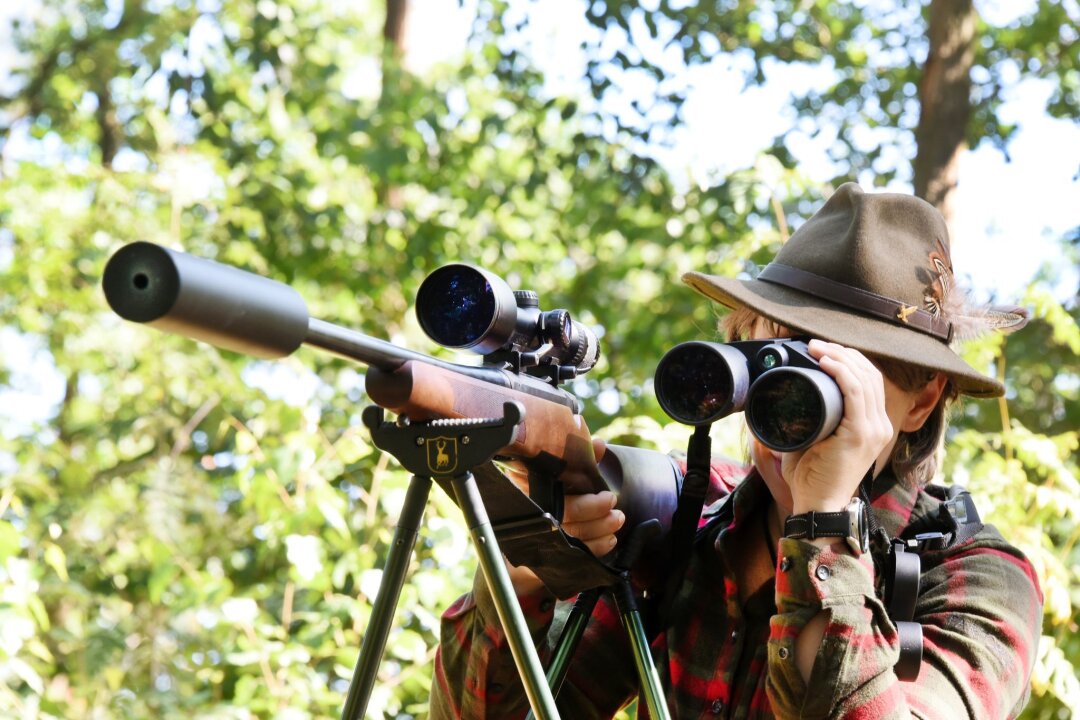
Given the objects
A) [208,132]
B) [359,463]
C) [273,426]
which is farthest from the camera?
[208,132]

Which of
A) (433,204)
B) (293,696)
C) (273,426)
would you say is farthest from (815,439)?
(433,204)

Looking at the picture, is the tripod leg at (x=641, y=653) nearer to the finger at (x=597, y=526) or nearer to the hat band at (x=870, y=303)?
the finger at (x=597, y=526)

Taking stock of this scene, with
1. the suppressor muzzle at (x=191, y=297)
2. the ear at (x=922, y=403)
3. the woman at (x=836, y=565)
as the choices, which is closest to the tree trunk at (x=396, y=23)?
the woman at (x=836, y=565)

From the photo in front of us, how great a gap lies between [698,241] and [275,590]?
2.55m

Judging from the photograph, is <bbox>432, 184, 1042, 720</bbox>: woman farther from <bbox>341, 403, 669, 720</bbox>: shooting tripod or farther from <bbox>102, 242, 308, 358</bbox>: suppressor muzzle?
<bbox>102, 242, 308, 358</bbox>: suppressor muzzle

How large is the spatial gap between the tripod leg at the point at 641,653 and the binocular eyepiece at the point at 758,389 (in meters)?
0.29

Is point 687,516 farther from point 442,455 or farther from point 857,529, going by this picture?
point 442,455

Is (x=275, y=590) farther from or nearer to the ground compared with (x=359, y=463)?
nearer to the ground

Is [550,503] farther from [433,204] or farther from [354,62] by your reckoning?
[354,62]

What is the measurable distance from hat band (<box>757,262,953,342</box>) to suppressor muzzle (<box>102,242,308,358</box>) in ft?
2.90

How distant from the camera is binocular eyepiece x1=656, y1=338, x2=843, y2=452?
139 cm

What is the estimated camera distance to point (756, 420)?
141cm

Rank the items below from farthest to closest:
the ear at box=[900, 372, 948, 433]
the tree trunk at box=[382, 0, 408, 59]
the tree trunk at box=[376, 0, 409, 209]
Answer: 1. the tree trunk at box=[382, 0, 408, 59]
2. the tree trunk at box=[376, 0, 409, 209]
3. the ear at box=[900, 372, 948, 433]

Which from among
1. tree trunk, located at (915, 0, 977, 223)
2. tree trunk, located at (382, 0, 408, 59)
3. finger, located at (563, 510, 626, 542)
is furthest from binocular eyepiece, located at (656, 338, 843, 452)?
tree trunk, located at (382, 0, 408, 59)
